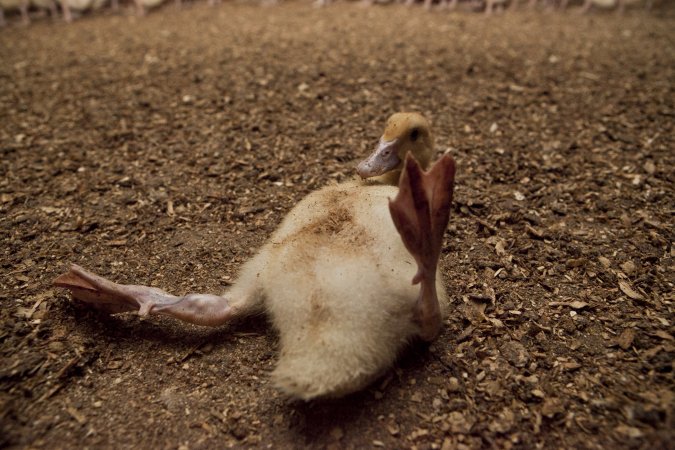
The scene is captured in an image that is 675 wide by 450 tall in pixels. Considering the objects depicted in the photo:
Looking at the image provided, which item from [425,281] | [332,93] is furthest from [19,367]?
[332,93]

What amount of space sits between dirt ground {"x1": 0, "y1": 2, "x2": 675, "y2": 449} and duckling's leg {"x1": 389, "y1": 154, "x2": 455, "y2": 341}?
284mm

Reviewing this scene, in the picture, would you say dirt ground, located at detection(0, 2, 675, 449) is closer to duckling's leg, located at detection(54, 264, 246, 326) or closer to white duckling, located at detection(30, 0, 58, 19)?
Answer: duckling's leg, located at detection(54, 264, 246, 326)

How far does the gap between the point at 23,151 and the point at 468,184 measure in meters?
2.72

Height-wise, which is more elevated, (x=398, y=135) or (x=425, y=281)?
(x=398, y=135)

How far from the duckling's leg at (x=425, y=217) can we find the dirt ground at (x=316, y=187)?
28cm

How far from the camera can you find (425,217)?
1681mm

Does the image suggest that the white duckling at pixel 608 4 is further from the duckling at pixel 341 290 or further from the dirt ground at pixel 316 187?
the duckling at pixel 341 290

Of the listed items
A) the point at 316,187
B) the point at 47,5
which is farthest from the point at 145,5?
the point at 316,187

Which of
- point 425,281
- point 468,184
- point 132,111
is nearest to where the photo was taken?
point 425,281

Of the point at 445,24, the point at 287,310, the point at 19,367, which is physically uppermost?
the point at 445,24

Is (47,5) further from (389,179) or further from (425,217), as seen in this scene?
(425,217)

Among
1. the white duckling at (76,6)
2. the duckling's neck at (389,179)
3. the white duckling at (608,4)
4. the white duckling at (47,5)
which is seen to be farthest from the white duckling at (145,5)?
the white duckling at (608,4)

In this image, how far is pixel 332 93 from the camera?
3.55m

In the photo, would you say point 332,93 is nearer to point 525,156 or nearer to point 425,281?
point 525,156
